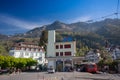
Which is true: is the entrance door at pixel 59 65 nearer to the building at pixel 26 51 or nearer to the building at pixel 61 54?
the building at pixel 61 54

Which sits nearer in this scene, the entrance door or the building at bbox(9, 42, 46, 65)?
the entrance door

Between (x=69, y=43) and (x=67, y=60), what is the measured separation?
240 inches

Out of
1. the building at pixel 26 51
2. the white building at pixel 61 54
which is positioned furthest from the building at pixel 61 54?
the building at pixel 26 51

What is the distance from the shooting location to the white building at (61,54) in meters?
62.4

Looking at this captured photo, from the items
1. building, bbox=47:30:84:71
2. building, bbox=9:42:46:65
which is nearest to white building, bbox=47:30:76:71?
building, bbox=47:30:84:71

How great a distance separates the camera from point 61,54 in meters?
64.9

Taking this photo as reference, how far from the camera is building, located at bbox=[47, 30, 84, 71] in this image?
62.3 metres

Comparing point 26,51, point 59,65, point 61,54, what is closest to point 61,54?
point 61,54

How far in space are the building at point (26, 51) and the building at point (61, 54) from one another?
91.3 feet

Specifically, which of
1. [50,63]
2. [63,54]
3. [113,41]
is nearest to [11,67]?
[50,63]

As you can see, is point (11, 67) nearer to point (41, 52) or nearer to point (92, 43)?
point (41, 52)

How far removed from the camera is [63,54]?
212ft

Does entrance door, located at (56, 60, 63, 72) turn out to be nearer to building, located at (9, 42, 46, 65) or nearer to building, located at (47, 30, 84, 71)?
building, located at (47, 30, 84, 71)

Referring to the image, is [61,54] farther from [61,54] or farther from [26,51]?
[26,51]
